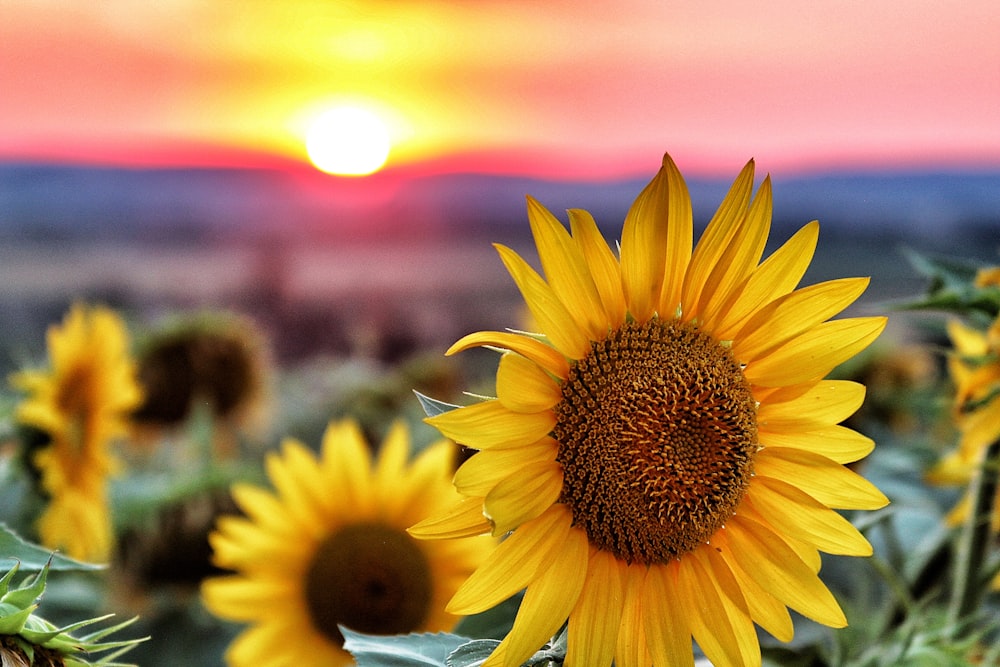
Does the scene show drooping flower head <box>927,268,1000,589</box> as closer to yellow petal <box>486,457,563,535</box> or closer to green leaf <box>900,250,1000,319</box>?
green leaf <box>900,250,1000,319</box>

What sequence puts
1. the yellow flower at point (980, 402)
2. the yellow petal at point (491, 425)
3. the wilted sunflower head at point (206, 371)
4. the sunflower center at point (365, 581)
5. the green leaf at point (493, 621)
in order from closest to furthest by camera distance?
the yellow petal at point (491, 425), the green leaf at point (493, 621), the yellow flower at point (980, 402), the sunflower center at point (365, 581), the wilted sunflower head at point (206, 371)

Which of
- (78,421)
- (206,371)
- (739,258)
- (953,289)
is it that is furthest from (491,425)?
(206,371)

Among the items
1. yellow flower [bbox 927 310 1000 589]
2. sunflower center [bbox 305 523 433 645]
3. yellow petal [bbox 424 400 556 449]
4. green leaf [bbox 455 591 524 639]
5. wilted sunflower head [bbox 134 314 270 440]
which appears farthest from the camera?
wilted sunflower head [bbox 134 314 270 440]

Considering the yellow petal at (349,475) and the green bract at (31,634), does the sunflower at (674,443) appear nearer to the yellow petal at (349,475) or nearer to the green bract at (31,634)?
the green bract at (31,634)

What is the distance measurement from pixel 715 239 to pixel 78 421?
28.9 inches

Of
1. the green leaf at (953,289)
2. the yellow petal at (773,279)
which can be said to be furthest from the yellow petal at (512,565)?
the green leaf at (953,289)

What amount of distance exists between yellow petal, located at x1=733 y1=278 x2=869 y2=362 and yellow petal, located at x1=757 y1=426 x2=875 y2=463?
4 centimetres

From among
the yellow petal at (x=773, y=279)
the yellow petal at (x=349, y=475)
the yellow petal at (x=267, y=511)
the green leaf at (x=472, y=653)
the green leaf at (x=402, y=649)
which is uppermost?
the yellow petal at (x=773, y=279)

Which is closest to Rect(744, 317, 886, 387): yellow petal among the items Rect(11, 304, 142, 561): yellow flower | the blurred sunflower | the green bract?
the green bract

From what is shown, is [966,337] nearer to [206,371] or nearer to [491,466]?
[491,466]

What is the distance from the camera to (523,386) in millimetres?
340

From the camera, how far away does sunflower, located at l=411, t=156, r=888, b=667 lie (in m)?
0.35

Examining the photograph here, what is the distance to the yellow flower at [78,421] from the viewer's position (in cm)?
86

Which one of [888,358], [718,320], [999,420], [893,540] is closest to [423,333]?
[888,358]
